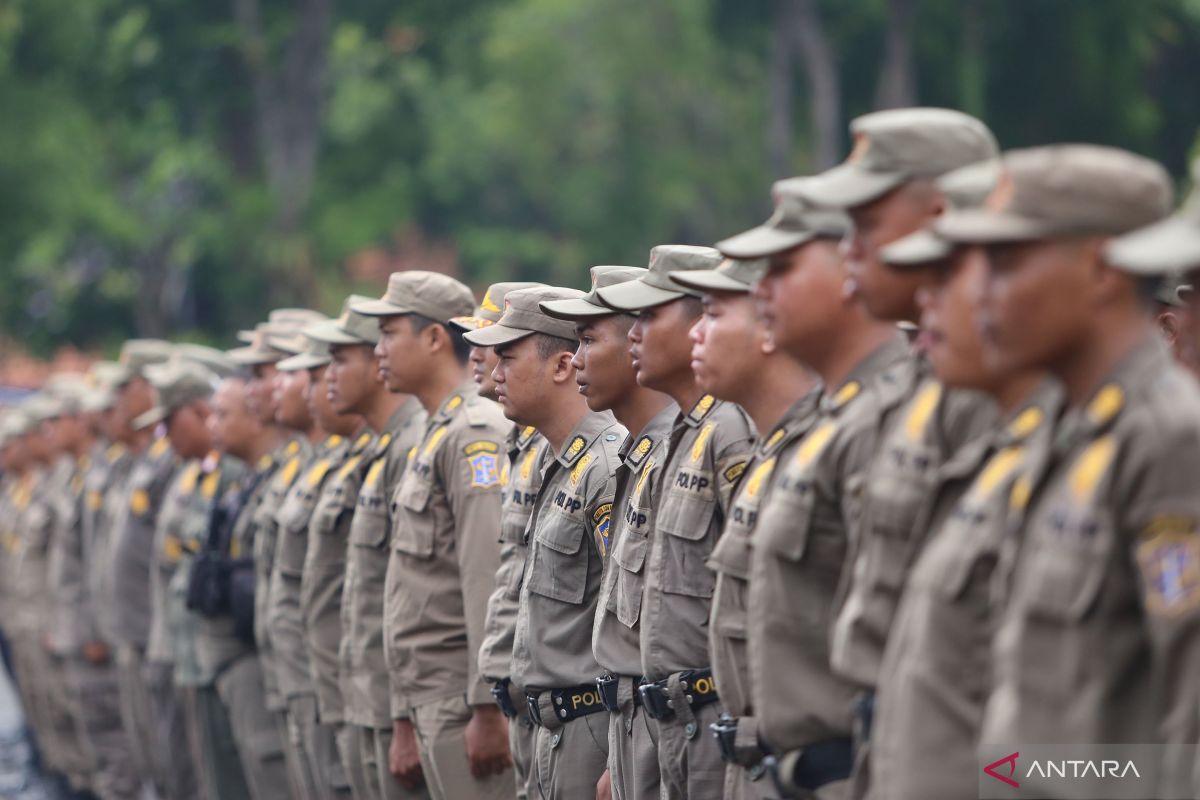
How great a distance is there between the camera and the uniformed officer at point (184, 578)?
1091 centimetres

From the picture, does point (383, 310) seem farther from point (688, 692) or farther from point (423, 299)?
point (688, 692)

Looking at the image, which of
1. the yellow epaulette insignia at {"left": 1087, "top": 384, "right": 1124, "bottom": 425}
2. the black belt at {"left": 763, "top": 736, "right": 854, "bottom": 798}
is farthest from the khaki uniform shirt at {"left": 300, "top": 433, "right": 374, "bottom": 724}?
the yellow epaulette insignia at {"left": 1087, "top": 384, "right": 1124, "bottom": 425}

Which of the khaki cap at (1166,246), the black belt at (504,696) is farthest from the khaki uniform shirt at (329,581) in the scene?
the khaki cap at (1166,246)

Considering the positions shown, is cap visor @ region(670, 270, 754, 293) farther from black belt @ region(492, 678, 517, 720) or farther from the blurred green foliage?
the blurred green foliage

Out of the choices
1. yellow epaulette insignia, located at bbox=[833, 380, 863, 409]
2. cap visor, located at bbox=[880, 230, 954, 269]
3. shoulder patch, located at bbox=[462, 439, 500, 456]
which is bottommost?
shoulder patch, located at bbox=[462, 439, 500, 456]

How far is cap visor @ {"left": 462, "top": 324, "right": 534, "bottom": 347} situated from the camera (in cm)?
731

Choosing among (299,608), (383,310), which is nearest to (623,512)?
(383,310)

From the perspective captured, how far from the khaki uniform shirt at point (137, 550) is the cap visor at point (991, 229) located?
9.16 m

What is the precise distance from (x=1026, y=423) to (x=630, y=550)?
2.44 metres

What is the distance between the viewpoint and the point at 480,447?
791cm

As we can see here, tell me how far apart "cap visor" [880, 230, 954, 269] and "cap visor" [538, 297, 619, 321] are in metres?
2.50

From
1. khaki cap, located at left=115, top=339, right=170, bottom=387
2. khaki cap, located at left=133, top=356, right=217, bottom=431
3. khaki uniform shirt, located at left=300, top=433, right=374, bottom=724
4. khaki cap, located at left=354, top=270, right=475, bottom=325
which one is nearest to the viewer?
khaki cap, located at left=354, top=270, right=475, bottom=325

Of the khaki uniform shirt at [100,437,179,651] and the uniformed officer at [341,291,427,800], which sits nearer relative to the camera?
the uniformed officer at [341,291,427,800]

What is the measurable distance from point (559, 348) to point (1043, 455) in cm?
377
